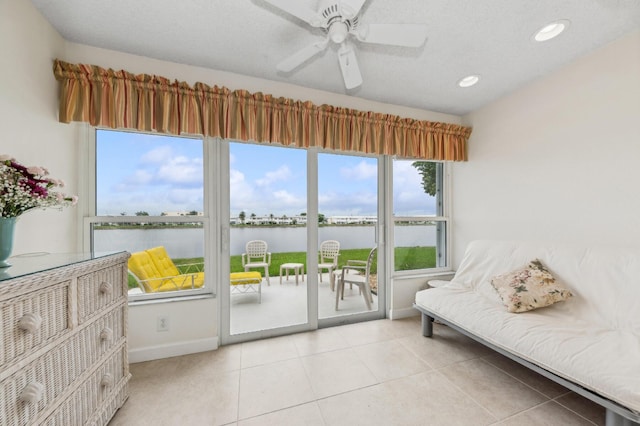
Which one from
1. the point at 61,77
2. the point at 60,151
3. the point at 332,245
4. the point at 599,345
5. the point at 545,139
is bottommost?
the point at 599,345

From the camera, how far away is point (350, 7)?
130cm

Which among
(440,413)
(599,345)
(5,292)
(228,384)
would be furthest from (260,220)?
(599,345)

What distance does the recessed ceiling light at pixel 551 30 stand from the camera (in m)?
1.76

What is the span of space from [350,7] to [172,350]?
9.26 feet

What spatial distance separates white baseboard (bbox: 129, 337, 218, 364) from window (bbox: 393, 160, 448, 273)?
7.25 ft

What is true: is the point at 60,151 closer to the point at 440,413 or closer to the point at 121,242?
the point at 121,242

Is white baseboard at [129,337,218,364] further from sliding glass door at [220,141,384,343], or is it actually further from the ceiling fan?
the ceiling fan

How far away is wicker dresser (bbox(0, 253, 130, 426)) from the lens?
919 mm

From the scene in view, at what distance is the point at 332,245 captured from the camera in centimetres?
292

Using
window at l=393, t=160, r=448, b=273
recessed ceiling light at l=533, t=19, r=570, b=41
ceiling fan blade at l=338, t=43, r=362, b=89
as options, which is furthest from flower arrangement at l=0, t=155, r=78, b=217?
recessed ceiling light at l=533, t=19, r=570, b=41

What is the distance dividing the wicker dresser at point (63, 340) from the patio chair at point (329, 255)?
177cm

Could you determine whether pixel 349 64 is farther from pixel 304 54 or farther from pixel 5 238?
pixel 5 238

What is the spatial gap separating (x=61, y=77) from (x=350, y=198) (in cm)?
265

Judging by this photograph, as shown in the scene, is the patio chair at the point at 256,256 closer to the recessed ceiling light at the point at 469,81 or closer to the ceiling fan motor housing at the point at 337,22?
the ceiling fan motor housing at the point at 337,22
